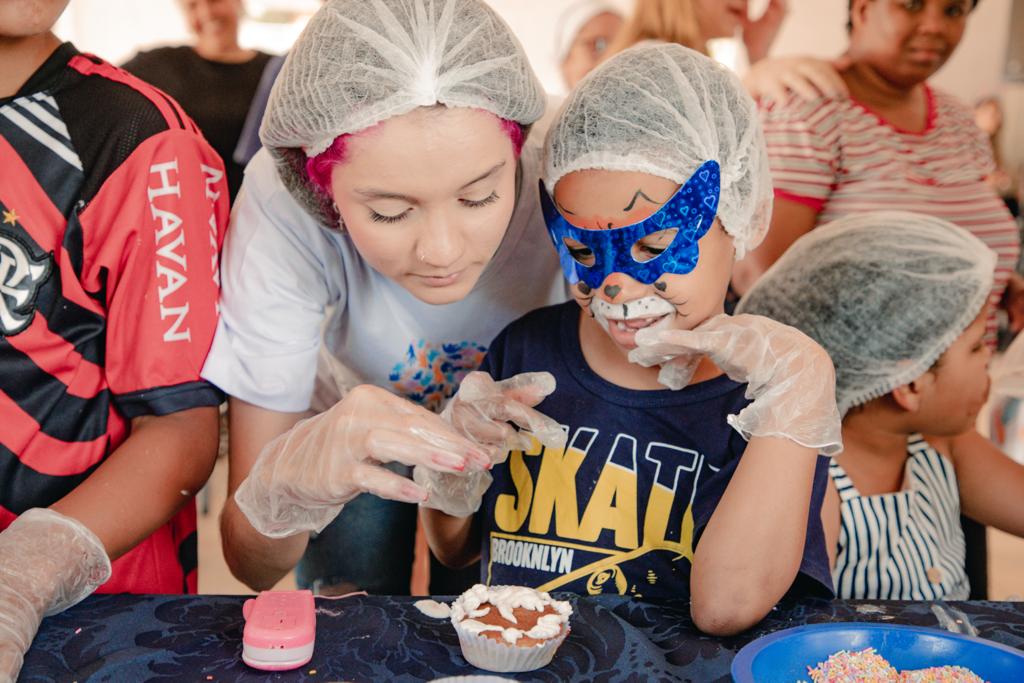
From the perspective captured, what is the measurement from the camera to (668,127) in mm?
1355

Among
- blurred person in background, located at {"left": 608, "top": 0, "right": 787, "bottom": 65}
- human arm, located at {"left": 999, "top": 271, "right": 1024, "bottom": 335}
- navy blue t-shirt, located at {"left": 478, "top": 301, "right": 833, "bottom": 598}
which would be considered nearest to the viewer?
navy blue t-shirt, located at {"left": 478, "top": 301, "right": 833, "bottom": 598}

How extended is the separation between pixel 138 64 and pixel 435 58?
2.45 m

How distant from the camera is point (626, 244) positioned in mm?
1353

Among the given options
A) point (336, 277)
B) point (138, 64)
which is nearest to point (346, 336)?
point (336, 277)

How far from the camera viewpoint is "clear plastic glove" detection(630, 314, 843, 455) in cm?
123

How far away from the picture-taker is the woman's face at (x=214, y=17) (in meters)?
3.42

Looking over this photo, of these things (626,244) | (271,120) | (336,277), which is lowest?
(336,277)

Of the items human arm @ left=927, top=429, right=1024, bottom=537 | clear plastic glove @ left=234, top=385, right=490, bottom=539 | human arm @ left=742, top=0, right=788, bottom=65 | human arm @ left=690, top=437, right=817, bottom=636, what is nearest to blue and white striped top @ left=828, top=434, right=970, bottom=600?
human arm @ left=927, top=429, right=1024, bottom=537

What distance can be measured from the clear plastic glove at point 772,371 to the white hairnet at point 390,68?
15.1 inches

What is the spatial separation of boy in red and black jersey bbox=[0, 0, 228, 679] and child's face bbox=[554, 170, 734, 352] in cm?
56

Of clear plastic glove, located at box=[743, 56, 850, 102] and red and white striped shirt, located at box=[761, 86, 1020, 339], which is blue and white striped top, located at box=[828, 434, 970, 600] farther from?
clear plastic glove, located at box=[743, 56, 850, 102]

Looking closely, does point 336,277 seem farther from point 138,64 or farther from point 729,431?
point 138,64

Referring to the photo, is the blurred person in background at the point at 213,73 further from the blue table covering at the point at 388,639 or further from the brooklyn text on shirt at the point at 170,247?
the blue table covering at the point at 388,639

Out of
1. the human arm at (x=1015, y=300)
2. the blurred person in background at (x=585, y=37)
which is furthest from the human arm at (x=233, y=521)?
the blurred person in background at (x=585, y=37)
